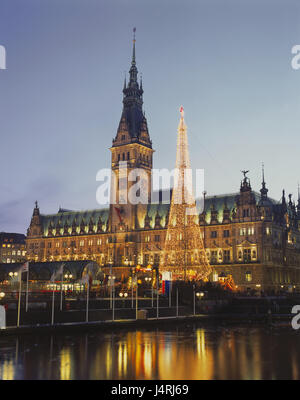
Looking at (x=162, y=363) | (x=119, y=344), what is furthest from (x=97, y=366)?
(x=119, y=344)

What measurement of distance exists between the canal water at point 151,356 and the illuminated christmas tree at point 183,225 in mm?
33005

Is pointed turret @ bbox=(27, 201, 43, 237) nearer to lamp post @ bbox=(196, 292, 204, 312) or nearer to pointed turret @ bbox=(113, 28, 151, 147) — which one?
pointed turret @ bbox=(113, 28, 151, 147)

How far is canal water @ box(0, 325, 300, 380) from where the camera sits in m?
28.1

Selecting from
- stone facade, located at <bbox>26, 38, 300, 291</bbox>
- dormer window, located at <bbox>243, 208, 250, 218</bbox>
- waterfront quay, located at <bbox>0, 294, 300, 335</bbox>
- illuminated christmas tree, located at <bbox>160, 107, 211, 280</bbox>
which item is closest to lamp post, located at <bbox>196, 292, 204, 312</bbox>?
waterfront quay, located at <bbox>0, 294, 300, 335</bbox>

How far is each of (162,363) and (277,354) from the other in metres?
10.2

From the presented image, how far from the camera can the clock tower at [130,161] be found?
153875 millimetres

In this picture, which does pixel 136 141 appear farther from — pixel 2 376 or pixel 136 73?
pixel 2 376

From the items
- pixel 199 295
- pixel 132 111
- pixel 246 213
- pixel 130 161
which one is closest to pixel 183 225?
pixel 199 295

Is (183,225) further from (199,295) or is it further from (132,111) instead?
(132,111)

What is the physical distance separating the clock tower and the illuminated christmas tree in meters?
64.3

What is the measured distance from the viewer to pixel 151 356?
35469 mm

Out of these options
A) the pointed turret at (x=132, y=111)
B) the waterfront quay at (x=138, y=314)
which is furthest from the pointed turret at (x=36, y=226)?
the waterfront quay at (x=138, y=314)

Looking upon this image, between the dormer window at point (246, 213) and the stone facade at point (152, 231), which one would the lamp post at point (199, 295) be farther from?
the dormer window at point (246, 213)

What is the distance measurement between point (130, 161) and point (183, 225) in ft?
238
